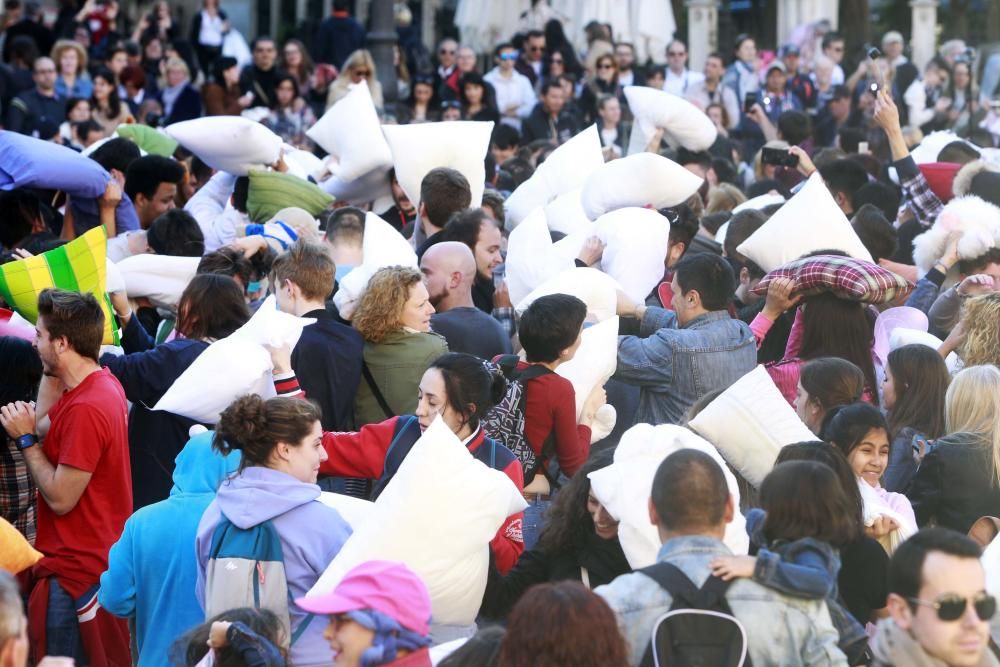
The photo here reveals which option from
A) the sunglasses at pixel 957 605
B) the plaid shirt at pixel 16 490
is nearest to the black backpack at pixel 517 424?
the plaid shirt at pixel 16 490

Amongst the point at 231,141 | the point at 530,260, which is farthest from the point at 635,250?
the point at 231,141

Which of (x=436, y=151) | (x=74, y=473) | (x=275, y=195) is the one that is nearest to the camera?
(x=74, y=473)

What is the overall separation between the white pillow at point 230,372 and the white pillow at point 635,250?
5.72 feet

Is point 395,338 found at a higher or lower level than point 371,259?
lower

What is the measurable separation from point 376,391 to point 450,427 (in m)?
0.89

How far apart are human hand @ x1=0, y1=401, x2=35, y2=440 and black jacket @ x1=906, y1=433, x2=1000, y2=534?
2.66 metres

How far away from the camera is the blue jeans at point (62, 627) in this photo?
16.3ft

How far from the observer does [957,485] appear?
5.04 m

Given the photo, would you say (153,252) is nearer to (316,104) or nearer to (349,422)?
(349,422)

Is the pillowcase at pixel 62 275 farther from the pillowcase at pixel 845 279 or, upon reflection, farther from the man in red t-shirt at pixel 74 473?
the pillowcase at pixel 845 279

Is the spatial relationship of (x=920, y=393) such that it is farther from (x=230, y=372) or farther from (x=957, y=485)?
(x=230, y=372)

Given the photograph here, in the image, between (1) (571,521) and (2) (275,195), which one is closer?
(1) (571,521)

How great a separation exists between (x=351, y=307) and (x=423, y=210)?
1422 millimetres

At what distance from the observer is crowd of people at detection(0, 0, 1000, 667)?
361 cm
